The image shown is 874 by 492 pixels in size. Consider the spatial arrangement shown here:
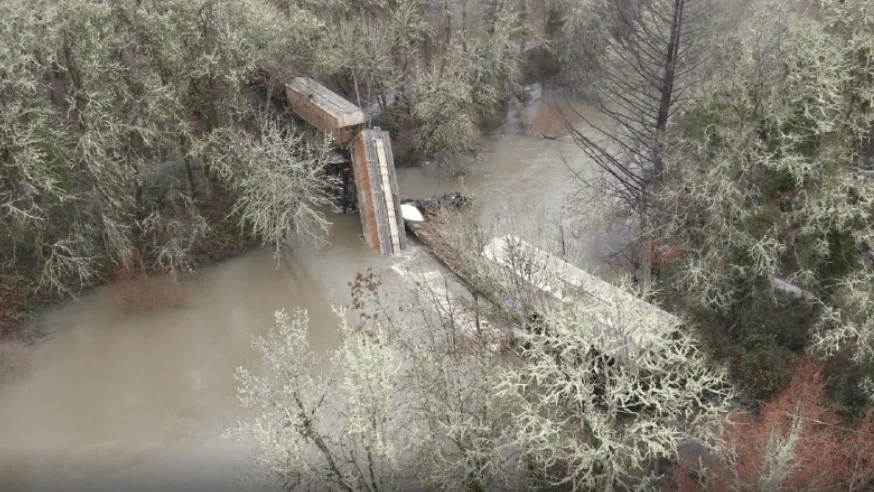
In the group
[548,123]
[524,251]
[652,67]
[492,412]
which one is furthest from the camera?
[548,123]

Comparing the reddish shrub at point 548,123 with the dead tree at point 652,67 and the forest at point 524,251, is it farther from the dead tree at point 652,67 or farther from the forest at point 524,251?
the dead tree at point 652,67

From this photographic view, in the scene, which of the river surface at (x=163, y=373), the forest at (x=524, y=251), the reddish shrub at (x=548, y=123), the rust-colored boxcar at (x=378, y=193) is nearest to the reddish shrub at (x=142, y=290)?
the river surface at (x=163, y=373)

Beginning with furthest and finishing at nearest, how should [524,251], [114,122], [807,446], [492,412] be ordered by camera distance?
[114,122] → [524,251] → [807,446] → [492,412]

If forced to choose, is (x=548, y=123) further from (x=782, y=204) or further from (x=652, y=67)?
(x=782, y=204)

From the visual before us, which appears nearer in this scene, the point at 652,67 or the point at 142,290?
the point at 142,290

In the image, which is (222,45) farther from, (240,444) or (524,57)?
(524,57)

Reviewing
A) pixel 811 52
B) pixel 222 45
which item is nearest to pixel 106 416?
pixel 222 45

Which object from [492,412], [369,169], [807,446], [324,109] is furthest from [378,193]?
[807,446]

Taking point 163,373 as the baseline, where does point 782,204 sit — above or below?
above

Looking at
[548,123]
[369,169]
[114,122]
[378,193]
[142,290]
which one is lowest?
[142,290]

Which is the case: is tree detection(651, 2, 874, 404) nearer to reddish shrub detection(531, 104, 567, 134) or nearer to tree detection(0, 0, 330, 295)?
tree detection(0, 0, 330, 295)
